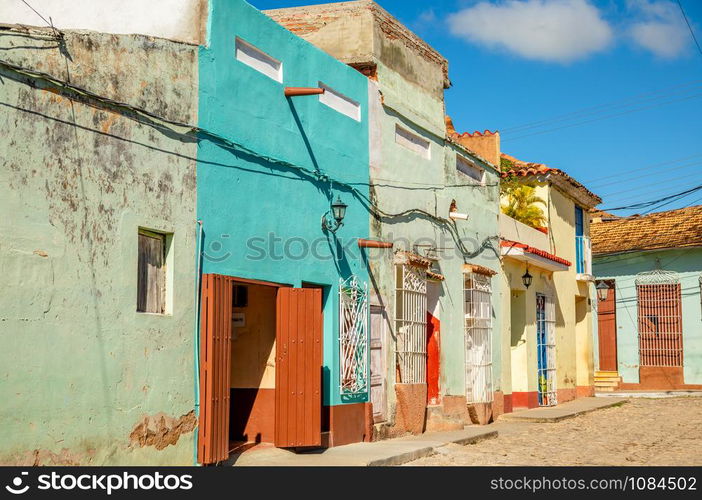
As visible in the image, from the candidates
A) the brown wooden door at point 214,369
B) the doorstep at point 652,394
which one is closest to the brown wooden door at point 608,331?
the doorstep at point 652,394

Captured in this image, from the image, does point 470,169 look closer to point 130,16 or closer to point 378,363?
point 378,363

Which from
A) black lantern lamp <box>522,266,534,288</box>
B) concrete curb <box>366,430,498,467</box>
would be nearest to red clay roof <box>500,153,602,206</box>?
black lantern lamp <box>522,266,534,288</box>

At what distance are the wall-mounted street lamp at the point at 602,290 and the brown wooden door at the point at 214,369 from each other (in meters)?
22.6

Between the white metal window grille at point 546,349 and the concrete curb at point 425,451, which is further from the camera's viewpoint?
the white metal window grille at point 546,349

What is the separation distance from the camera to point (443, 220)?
16.2 meters

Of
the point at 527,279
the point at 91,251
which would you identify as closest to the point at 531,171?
the point at 527,279

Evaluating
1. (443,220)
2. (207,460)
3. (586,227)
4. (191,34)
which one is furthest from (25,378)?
(586,227)

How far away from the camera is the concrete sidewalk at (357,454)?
10453 millimetres

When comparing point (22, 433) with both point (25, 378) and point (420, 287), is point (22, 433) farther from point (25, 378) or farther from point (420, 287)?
point (420, 287)

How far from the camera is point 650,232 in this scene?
31031 mm

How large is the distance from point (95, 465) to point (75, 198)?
2.41 m

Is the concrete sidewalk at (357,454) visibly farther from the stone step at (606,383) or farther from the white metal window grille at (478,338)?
the stone step at (606,383)

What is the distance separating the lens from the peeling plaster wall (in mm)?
7559

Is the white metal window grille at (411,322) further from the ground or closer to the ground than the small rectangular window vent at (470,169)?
closer to the ground
